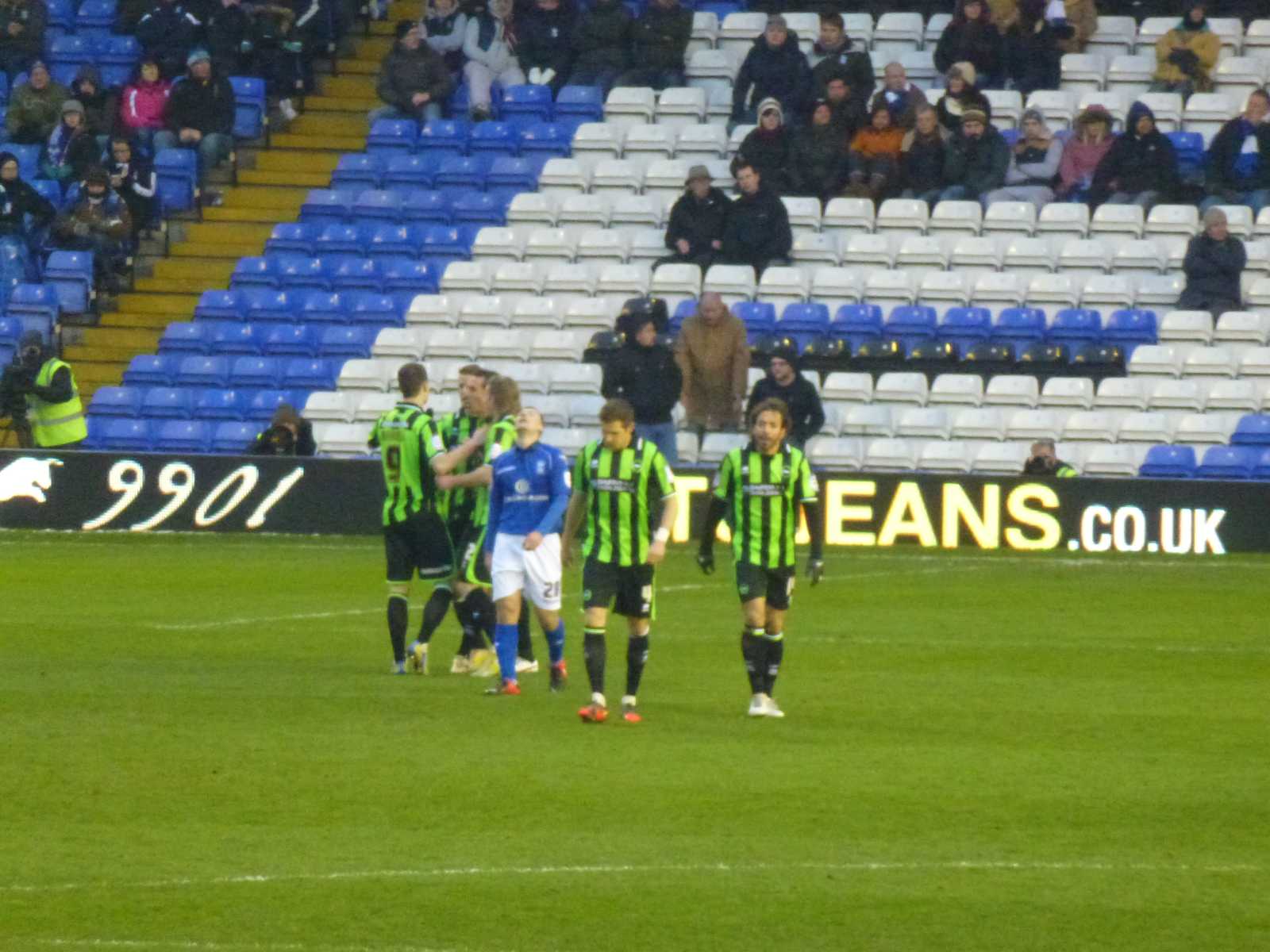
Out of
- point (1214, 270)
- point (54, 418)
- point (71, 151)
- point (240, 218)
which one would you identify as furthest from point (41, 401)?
point (1214, 270)

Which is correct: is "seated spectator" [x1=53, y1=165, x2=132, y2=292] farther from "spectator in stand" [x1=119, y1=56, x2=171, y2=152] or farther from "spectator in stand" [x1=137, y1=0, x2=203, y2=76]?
"spectator in stand" [x1=137, y1=0, x2=203, y2=76]

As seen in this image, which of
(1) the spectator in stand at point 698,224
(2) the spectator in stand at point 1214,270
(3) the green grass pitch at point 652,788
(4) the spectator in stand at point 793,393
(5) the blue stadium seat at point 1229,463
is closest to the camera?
(3) the green grass pitch at point 652,788

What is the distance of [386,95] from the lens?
94.8 feet

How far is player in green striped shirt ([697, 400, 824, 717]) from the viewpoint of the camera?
41.0ft

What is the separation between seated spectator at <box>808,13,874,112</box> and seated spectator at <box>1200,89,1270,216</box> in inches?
148

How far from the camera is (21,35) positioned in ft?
97.6

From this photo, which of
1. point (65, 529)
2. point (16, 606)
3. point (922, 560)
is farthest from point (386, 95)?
point (16, 606)

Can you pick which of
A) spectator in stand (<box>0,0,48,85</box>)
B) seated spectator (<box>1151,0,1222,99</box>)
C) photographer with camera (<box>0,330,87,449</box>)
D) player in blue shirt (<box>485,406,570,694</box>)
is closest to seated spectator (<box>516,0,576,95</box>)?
spectator in stand (<box>0,0,48,85</box>)

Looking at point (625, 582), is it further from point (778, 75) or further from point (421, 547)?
point (778, 75)

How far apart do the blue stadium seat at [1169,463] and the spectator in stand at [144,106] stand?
12329 mm

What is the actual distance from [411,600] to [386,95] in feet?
37.2

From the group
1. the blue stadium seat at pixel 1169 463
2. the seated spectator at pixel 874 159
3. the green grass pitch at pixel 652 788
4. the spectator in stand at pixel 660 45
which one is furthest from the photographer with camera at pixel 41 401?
the blue stadium seat at pixel 1169 463

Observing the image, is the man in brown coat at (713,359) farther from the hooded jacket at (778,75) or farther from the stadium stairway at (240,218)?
the stadium stairway at (240,218)

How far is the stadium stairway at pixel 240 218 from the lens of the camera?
27531 mm
